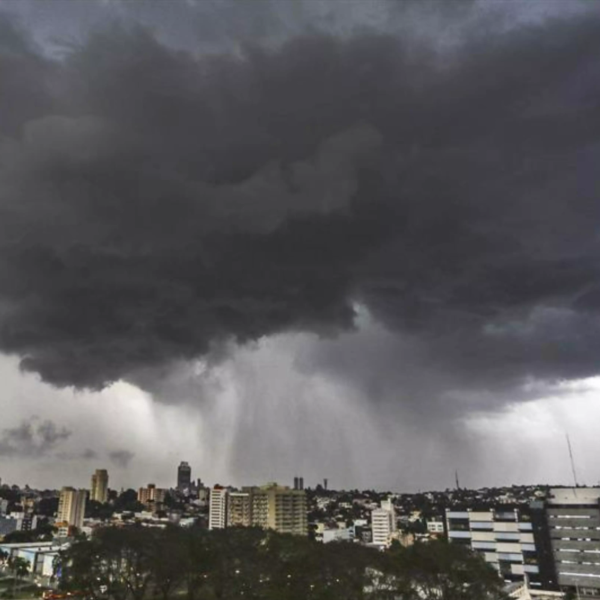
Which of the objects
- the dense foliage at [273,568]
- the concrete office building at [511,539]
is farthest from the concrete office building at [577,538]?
the dense foliage at [273,568]

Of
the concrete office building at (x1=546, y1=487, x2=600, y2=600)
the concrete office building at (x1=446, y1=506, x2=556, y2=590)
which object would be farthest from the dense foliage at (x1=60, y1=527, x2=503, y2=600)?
the concrete office building at (x1=446, y1=506, x2=556, y2=590)

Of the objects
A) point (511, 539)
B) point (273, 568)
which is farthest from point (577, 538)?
point (273, 568)

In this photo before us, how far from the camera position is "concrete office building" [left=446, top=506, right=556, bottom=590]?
145 metres

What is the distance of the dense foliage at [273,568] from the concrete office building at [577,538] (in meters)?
59.6

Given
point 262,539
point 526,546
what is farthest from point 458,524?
point 262,539

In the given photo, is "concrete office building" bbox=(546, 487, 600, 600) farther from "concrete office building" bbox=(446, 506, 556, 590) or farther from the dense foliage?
the dense foliage

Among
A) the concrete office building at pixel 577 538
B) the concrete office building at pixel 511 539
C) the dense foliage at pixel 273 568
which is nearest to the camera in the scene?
the dense foliage at pixel 273 568

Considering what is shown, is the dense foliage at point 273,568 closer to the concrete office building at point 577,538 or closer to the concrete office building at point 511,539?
the concrete office building at point 577,538

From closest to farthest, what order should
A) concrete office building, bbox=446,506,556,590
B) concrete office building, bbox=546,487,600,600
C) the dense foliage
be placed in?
the dense foliage < concrete office building, bbox=546,487,600,600 < concrete office building, bbox=446,506,556,590

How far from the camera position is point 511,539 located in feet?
502

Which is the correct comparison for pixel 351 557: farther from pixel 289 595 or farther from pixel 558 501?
pixel 558 501

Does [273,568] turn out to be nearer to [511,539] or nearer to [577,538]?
[577,538]

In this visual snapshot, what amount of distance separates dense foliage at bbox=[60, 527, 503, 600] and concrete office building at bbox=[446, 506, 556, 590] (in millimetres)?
62007

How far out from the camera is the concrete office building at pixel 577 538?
449 ft
